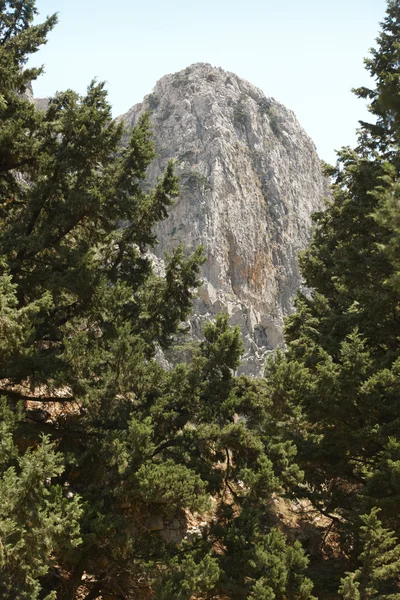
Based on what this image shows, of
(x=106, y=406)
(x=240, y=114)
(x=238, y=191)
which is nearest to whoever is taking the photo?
(x=106, y=406)

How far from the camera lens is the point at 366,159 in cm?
1181

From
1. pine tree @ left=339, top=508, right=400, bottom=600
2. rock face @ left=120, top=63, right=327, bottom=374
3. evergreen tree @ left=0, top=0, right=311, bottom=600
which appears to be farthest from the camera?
rock face @ left=120, top=63, right=327, bottom=374

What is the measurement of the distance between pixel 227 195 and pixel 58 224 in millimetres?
63904

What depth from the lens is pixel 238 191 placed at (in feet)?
243

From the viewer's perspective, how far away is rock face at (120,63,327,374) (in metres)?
68.5

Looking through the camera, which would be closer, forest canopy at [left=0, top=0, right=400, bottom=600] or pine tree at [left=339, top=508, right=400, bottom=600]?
pine tree at [left=339, top=508, right=400, bottom=600]

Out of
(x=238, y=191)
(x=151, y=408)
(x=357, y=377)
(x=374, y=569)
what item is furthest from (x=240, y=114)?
(x=374, y=569)

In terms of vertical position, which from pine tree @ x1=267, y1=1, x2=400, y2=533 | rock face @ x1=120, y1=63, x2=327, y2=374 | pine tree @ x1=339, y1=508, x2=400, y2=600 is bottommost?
pine tree @ x1=339, y1=508, x2=400, y2=600

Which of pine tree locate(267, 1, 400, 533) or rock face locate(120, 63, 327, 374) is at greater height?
rock face locate(120, 63, 327, 374)

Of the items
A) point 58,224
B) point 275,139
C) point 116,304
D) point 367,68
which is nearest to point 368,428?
point 116,304

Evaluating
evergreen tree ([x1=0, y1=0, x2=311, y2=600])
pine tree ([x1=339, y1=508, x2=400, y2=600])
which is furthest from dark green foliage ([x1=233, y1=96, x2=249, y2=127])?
pine tree ([x1=339, y1=508, x2=400, y2=600])

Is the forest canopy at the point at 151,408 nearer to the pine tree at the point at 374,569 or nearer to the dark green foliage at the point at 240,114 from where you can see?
the pine tree at the point at 374,569

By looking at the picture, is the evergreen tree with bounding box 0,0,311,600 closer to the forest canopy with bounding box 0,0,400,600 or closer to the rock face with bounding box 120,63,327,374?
the forest canopy with bounding box 0,0,400,600

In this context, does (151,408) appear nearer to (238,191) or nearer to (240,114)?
(238,191)
